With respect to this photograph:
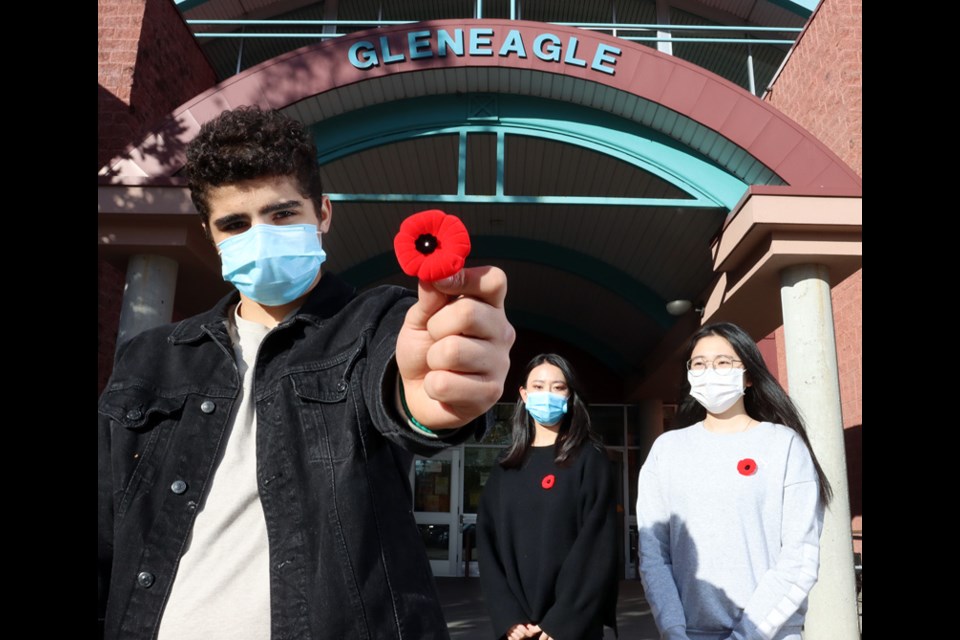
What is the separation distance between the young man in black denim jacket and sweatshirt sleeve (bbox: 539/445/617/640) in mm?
2120

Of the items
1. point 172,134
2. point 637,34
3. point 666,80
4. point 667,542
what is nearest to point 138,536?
point 667,542

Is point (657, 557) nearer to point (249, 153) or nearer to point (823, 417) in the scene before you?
point (249, 153)

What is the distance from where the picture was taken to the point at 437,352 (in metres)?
1.14

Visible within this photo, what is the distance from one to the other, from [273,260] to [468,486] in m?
13.6

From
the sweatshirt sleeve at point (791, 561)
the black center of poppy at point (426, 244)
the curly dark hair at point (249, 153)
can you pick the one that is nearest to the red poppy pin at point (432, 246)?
the black center of poppy at point (426, 244)

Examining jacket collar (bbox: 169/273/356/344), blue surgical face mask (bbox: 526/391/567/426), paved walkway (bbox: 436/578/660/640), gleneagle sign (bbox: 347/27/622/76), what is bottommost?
paved walkway (bbox: 436/578/660/640)

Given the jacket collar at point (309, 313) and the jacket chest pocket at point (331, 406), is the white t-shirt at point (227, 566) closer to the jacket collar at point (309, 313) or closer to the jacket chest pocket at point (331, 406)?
the jacket chest pocket at point (331, 406)

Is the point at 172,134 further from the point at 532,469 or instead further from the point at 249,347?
the point at 249,347

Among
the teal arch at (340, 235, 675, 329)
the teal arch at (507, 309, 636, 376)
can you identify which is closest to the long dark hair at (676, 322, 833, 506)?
the teal arch at (340, 235, 675, 329)

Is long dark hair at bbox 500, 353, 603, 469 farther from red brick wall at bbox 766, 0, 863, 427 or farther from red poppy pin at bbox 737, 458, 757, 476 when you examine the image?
red brick wall at bbox 766, 0, 863, 427

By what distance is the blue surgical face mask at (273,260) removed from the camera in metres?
1.75

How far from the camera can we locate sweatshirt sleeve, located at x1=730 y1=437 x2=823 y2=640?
9.06ft

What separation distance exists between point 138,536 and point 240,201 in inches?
30.8

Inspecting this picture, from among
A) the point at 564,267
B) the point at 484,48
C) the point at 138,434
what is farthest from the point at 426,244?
the point at 564,267
